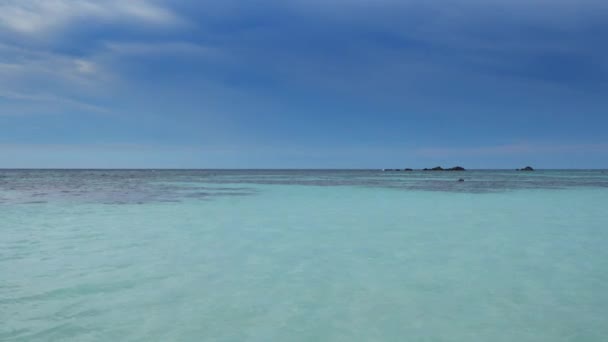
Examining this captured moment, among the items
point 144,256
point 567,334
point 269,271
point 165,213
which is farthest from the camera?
point 165,213

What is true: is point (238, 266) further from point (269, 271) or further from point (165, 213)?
point (165, 213)

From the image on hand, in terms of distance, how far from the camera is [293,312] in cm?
484

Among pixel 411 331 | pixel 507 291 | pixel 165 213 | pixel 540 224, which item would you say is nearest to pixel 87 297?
pixel 411 331

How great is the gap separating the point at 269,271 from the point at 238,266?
61 cm

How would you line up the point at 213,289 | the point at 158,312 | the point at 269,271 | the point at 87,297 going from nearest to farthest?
the point at 158,312 → the point at 87,297 → the point at 213,289 → the point at 269,271

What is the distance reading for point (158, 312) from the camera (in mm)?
4770

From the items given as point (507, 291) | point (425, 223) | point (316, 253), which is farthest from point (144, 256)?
point (425, 223)

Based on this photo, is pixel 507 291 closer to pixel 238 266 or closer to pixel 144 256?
pixel 238 266

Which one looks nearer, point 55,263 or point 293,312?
point 293,312

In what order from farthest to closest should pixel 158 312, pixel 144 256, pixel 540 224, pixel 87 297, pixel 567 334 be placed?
pixel 540 224, pixel 144 256, pixel 87 297, pixel 158 312, pixel 567 334

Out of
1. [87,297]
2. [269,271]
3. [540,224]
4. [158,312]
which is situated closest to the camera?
[158,312]

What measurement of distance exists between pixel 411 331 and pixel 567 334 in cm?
154

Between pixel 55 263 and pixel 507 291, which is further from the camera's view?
pixel 55 263

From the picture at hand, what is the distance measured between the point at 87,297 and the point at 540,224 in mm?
11810
